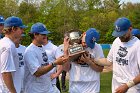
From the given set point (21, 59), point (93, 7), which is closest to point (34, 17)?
point (93, 7)

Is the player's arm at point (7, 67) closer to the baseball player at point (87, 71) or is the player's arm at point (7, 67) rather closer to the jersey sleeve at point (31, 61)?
the jersey sleeve at point (31, 61)

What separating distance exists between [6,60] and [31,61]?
0.78 m

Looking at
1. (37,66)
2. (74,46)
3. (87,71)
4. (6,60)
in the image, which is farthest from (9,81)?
(87,71)

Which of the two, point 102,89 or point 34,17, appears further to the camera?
point 34,17

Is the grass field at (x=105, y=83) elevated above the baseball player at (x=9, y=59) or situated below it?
below

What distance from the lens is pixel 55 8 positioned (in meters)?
56.8

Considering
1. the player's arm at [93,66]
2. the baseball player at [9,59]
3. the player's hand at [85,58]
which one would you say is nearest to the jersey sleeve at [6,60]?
the baseball player at [9,59]

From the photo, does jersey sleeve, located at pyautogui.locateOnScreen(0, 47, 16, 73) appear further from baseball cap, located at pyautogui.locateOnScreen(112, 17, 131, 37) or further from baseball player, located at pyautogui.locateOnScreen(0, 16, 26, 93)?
baseball cap, located at pyautogui.locateOnScreen(112, 17, 131, 37)

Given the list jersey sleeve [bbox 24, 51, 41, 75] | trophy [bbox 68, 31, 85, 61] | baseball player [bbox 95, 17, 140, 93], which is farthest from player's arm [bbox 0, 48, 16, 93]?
baseball player [bbox 95, 17, 140, 93]

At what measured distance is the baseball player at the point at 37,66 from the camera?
588 centimetres

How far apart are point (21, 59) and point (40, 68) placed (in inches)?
18.9

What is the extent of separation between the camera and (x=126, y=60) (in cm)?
550

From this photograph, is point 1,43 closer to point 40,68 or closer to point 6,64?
point 6,64

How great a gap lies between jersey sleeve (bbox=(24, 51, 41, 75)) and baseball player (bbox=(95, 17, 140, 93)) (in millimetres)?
1275
